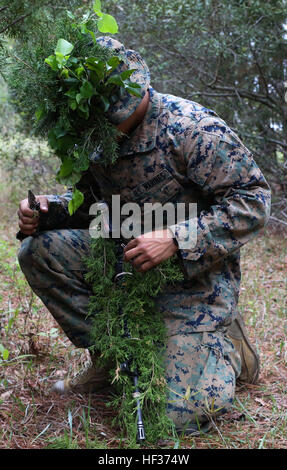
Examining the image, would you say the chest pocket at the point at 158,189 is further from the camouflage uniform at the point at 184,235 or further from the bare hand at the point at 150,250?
the bare hand at the point at 150,250

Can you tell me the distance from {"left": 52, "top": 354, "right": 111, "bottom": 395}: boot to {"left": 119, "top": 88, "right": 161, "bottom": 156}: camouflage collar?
116cm

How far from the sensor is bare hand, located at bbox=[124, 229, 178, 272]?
2168 mm

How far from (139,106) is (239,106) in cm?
430

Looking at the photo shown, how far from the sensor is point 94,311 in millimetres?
2549

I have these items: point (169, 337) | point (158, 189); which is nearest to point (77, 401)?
point (169, 337)

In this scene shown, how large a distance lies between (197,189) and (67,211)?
762 mm

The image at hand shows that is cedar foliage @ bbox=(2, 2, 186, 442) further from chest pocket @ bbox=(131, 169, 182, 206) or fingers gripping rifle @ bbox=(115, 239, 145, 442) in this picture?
chest pocket @ bbox=(131, 169, 182, 206)

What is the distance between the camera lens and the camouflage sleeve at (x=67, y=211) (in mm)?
2676

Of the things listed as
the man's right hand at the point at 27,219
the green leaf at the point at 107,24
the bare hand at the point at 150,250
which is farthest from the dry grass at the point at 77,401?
the green leaf at the point at 107,24

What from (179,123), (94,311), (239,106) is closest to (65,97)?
(179,123)

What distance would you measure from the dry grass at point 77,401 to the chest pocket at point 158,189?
103 cm

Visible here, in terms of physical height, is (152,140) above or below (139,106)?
below
